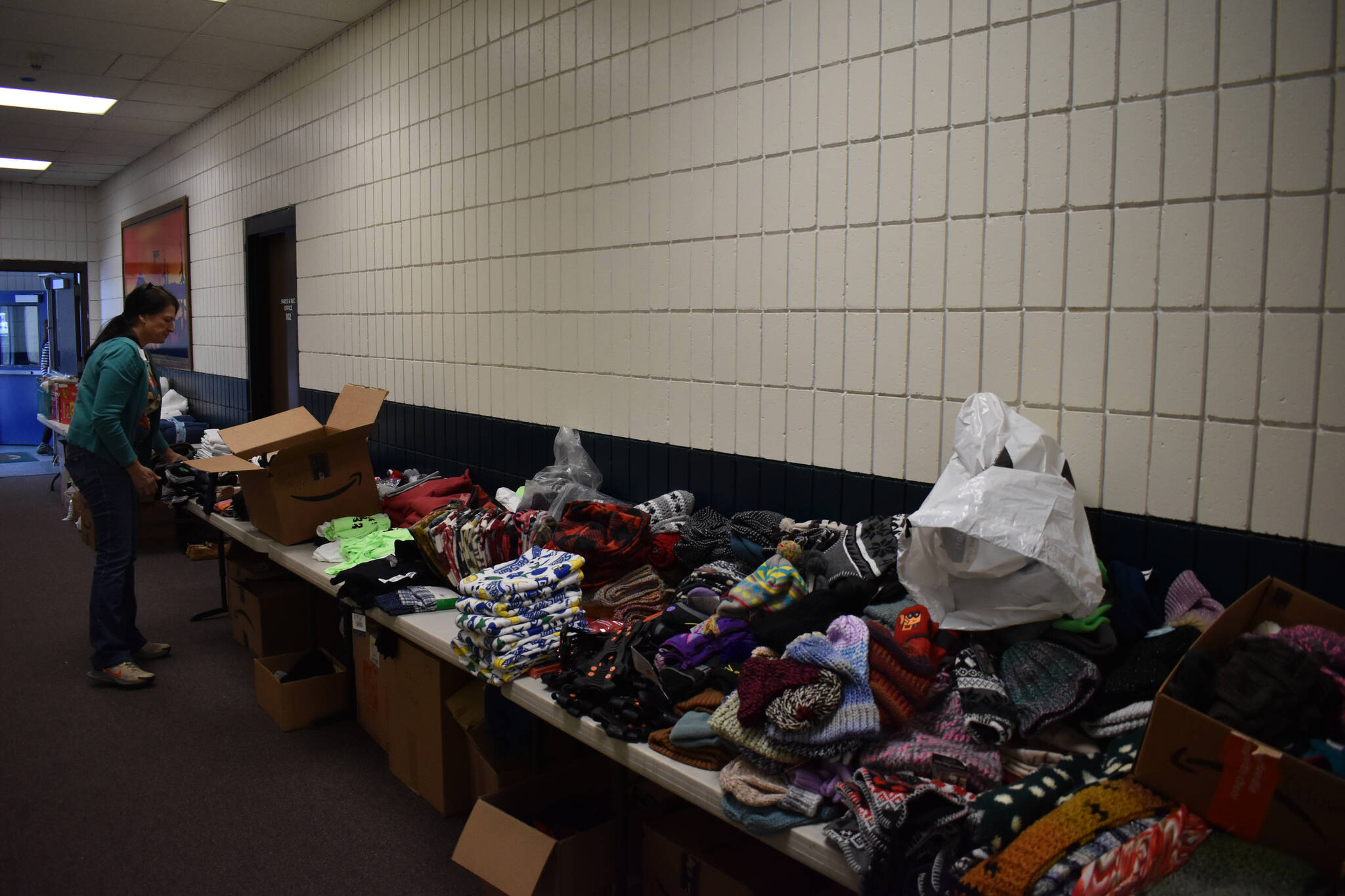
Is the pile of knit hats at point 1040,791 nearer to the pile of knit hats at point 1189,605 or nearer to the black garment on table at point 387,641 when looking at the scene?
the pile of knit hats at point 1189,605

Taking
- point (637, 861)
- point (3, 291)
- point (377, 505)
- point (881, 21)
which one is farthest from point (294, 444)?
point (3, 291)

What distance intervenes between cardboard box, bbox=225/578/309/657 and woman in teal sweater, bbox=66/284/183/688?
18.0 inches

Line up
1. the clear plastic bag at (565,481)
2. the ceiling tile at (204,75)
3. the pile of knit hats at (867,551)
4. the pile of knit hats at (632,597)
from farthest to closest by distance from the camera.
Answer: the ceiling tile at (204,75) < the clear plastic bag at (565,481) < the pile of knit hats at (632,597) < the pile of knit hats at (867,551)

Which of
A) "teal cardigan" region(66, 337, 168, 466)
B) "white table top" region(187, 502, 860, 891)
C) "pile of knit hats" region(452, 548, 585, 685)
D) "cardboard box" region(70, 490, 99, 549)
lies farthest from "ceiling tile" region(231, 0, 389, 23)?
"cardboard box" region(70, 490, 99, 549)

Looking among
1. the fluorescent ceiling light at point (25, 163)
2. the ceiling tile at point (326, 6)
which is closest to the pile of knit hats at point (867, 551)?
the ceiling tile at point (326, 6)

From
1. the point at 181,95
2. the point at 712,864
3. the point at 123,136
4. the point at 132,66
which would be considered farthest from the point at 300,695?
the point at 123,136

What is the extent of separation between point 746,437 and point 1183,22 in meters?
1.51

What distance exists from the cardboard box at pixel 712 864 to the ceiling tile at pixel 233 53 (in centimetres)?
503

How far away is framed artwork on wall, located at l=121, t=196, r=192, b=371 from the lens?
778 centimetres

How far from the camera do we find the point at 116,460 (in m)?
3.86

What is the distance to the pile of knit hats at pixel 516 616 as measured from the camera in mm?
2293

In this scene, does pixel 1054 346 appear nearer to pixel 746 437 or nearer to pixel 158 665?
pixel 746 437

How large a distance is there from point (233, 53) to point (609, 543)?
4.52 m

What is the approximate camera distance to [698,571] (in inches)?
95.7
